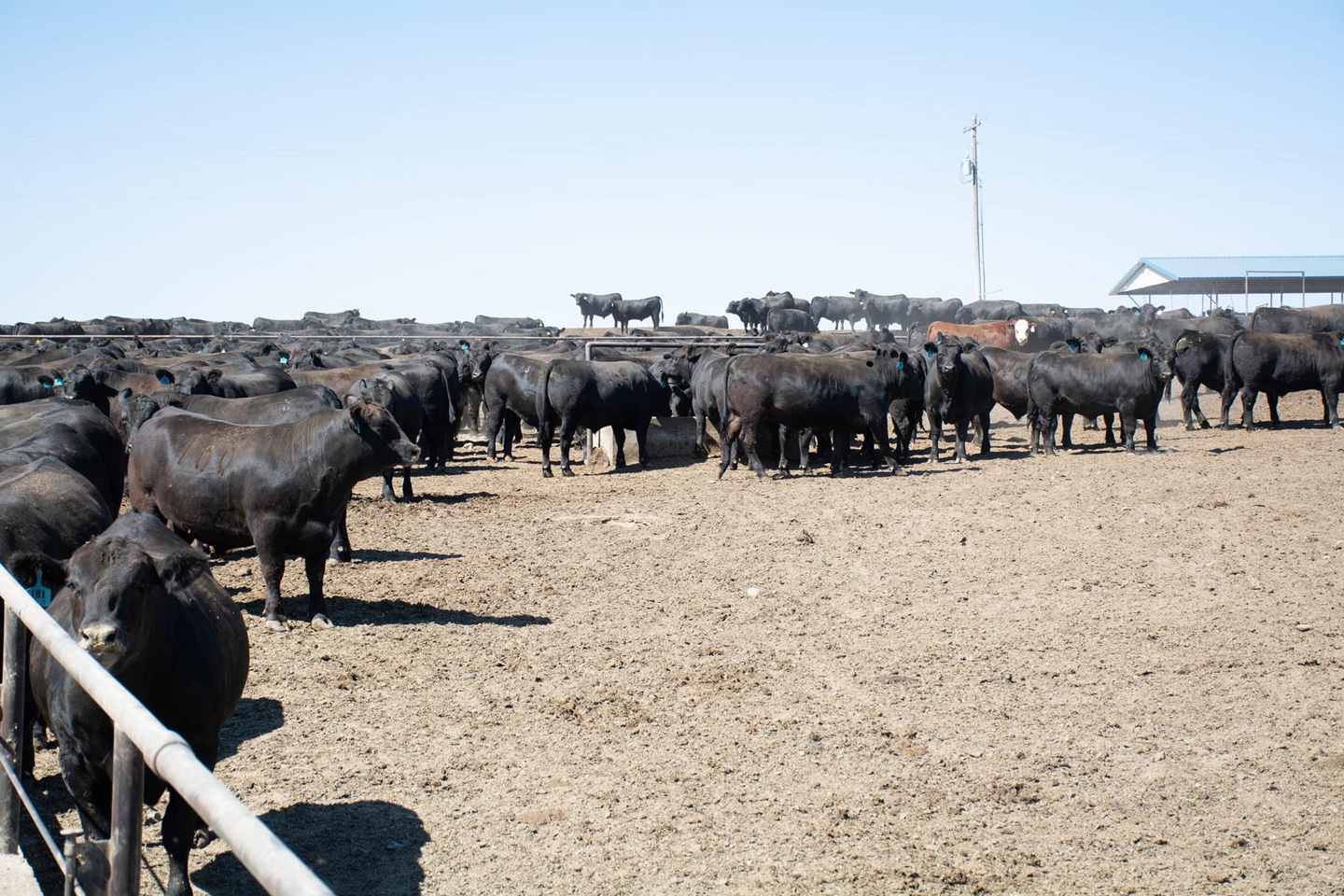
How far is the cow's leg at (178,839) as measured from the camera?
4.31 m

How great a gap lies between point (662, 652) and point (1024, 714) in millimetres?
2480

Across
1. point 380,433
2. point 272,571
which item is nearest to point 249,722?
point 272,571

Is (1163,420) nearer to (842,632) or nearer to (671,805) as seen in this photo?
(842,632)

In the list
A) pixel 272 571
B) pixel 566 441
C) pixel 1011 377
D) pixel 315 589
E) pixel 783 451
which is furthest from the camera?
pixel 1011 377

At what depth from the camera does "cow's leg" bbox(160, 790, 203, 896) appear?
431 centimetres

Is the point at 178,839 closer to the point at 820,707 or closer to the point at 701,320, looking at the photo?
the point at 820,707

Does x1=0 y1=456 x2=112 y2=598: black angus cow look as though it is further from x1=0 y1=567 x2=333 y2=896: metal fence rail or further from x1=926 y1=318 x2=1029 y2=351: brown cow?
x1=926 y1=318 x2=1029 y2=351: brown cow

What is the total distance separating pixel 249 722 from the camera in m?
6.48

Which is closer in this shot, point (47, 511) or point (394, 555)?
point (47, 511)

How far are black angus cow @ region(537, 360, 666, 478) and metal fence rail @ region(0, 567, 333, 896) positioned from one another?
13546 millimetres

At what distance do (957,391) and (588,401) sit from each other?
18.7 feet

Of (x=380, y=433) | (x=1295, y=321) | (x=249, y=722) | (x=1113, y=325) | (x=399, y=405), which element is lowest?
(x=249, y=722)

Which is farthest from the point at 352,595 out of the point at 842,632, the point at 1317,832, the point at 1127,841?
the point at 1317,832

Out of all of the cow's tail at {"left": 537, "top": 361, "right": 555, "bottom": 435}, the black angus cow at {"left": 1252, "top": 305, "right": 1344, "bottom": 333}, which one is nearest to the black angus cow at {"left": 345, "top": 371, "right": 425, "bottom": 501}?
the cow's tail at {"left": 537, "top": 361, "right": 555, "bottom": 435}
